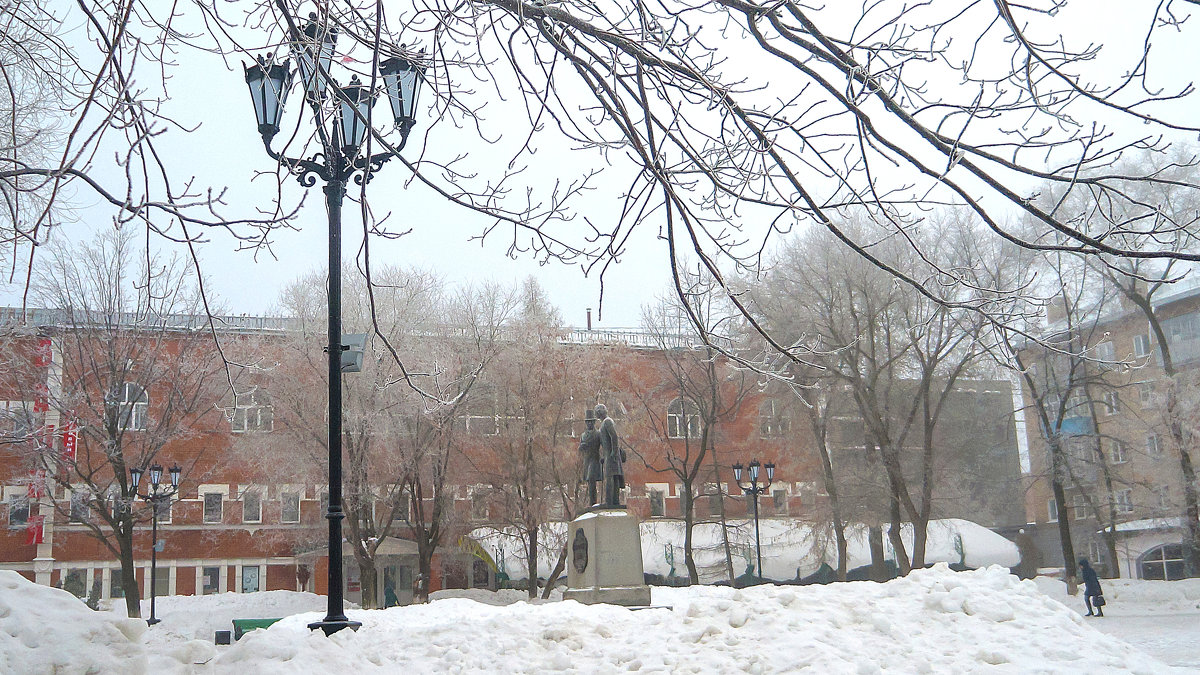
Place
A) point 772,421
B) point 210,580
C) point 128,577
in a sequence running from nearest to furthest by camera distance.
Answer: point 128,577 → point 772,421 → point 210,580

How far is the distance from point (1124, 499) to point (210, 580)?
27.1 meters

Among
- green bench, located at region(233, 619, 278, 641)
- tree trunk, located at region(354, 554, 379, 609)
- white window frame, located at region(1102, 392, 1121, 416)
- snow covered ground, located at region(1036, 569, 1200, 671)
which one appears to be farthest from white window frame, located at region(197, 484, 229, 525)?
white window frame, located at region(1102, 392, 1121, 416)

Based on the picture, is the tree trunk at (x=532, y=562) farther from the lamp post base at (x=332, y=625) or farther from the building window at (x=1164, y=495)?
the lamp post base at (x=332, y=625)

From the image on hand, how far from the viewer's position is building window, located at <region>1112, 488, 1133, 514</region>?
972 inches

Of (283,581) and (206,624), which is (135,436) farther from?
(283,581)

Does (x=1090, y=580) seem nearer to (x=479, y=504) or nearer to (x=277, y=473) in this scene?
(x=479, y=504)

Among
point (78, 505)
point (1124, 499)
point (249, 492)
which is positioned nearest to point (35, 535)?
point (249, 492)

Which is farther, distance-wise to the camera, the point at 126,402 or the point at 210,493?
the point at 210,493

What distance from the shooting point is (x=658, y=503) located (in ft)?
118

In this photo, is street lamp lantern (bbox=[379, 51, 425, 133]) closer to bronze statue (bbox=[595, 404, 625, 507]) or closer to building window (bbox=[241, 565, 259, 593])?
bronze statue (bbox=[595, 404, 625, 507])

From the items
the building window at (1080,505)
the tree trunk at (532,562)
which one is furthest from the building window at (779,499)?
the tree trunk at (532,562)

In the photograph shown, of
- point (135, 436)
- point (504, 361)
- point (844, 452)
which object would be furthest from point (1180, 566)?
point (135, 436)

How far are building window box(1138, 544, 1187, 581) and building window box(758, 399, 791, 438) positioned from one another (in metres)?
12.7

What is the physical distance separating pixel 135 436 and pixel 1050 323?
84.5 ft
